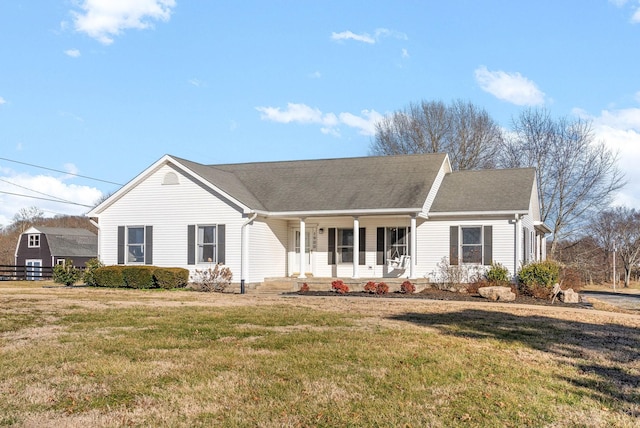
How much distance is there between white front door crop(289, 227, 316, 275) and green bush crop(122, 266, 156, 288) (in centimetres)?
576

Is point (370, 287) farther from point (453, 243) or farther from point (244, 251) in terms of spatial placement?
point (244, 251)

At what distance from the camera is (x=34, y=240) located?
56188 millimetres

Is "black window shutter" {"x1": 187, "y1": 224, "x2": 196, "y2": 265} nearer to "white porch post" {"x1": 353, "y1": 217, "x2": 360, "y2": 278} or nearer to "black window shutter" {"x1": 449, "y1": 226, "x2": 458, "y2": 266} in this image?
"white porch post" {"x1": 353, "y1": 217, "x2": 360, "y2": 278}

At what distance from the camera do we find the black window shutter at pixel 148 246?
24969 millimetres

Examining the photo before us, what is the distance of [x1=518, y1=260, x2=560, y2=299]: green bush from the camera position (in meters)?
20.8

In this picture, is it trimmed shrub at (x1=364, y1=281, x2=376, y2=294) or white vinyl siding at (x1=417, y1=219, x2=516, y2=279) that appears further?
white vinyl siding at (x1=417, y1=219, x2=516, y2=279)

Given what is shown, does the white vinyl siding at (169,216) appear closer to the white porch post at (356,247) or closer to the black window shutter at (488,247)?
the white porch post at (356,247)

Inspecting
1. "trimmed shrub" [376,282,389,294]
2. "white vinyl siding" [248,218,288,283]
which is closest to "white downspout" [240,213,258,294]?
"white vinyl siding" [248,218,288,283]

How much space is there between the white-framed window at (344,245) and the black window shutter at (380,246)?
1105 millimetres

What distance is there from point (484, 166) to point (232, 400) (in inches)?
1526

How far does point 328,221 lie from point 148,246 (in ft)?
23.4

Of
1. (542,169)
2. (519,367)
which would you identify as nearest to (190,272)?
(519,367)

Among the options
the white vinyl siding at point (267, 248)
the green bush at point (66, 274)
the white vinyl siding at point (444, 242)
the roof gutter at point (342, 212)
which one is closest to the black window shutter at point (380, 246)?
the white vinyl siding at point (444, 242)

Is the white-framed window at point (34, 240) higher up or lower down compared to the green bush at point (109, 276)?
higher up
